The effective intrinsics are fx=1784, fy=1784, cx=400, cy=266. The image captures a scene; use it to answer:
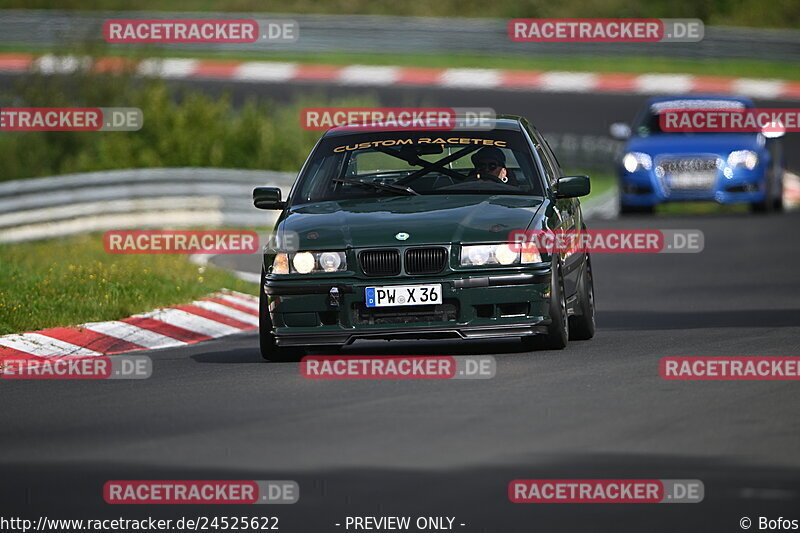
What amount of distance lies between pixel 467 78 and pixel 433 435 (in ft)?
113

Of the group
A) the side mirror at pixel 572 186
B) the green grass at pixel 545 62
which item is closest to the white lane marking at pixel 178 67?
the green grass at pixel 545 62

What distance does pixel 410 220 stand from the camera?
35.6 feet

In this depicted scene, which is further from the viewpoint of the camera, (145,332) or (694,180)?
(694,180)

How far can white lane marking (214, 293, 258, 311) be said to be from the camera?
50.8ft

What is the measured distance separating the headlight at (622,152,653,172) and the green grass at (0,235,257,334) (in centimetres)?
737

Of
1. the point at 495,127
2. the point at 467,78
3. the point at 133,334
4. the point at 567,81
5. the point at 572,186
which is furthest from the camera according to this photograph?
the point at 567,81

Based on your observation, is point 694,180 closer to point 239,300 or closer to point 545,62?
point 239,300

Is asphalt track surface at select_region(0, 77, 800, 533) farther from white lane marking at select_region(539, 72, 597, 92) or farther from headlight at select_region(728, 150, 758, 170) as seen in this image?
white lane marking at select_region(539, 72, 597, 92)

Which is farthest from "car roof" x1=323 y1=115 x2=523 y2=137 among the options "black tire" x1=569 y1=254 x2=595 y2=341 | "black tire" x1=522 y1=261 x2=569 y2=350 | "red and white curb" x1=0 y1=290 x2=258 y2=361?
"red and white curb" x1=0 y1=290 x2=258 y2=361

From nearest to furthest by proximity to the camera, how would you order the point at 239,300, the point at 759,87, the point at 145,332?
the point at 145,332 < the point at 239,300 < the point at 759,87

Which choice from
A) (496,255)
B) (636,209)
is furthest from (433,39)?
(496,255)

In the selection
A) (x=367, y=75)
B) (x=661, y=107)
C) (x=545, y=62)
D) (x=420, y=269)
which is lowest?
(x=420, y=269)

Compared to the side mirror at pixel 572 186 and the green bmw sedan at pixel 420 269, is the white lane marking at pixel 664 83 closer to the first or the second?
the side mirror at pixel 572 186

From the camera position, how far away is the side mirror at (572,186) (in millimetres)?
11570
